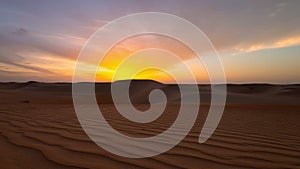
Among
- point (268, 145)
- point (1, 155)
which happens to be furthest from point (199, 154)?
point (1, 155)

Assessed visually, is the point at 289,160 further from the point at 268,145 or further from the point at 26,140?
the point at 26,140

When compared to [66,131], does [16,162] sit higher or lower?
lower

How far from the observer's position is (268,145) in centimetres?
297

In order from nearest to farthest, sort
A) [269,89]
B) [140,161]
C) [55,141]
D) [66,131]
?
[140,161]
[55,141]
[66,131]
[269,89]

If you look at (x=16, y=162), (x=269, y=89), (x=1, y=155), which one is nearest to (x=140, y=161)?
(x=16, y=162)

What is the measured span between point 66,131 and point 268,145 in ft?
9.02

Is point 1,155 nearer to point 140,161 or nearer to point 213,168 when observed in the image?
point 140,161

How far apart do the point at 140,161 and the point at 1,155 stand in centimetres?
129

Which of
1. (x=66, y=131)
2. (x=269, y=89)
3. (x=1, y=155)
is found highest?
(x=269, y=89)

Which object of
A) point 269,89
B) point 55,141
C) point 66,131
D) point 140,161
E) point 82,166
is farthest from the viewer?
point 269,89

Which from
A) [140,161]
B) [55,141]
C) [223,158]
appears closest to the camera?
[140,161]

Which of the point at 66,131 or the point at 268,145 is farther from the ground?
the point at 268,145

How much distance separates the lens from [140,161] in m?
2.18

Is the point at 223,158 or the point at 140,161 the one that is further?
the point at 223,158
